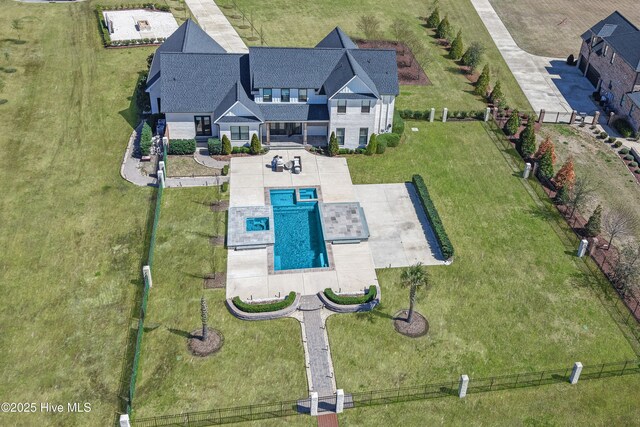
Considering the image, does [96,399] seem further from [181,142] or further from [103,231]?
[181,142]

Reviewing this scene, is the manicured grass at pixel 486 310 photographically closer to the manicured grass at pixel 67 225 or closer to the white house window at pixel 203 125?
the white house window at pixel 203 125

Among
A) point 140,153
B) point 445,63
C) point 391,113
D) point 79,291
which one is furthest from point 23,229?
point 445,63

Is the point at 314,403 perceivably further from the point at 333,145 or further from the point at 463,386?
the point at 333,145

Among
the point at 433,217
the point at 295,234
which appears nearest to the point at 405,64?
the point at 433,217

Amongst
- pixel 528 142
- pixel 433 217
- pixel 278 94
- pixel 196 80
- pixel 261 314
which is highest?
pixel 196 80

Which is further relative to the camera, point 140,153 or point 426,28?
point 426,28

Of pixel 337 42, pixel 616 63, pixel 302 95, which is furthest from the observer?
pixel 616 63
